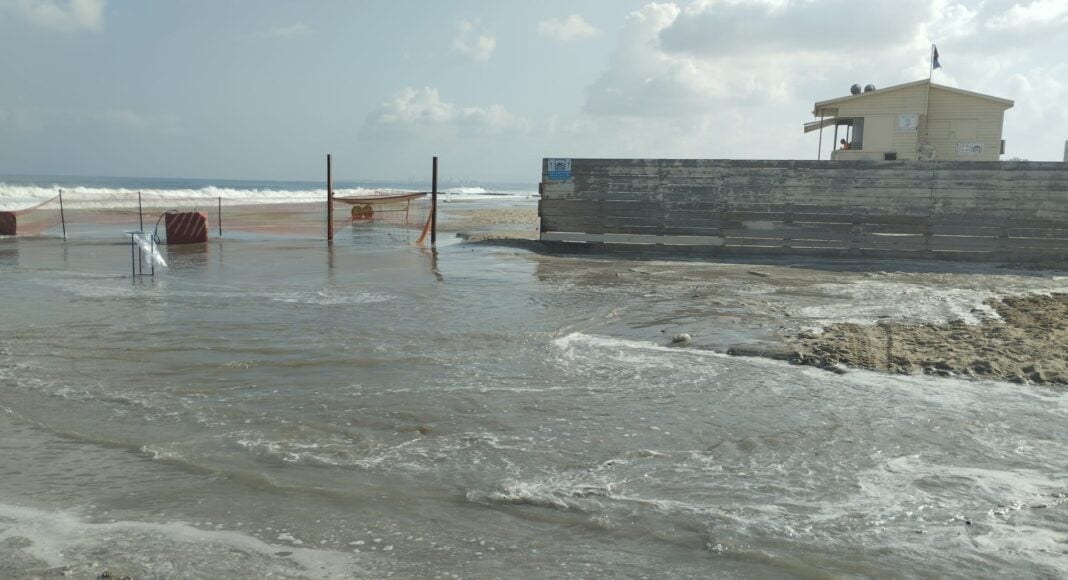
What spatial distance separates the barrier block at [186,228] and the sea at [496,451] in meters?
9.70

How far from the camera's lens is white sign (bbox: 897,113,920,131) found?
24.2 meters

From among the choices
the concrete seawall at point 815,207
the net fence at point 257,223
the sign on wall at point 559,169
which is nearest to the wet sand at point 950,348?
the concrete seawall at point 815,207

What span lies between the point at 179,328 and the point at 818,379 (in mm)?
6703

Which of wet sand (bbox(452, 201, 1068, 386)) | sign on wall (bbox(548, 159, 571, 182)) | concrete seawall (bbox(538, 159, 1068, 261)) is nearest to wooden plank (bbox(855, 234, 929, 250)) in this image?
concrete seawall (bbox(538, 159, 1068, 261))

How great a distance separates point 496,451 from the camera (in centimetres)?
495

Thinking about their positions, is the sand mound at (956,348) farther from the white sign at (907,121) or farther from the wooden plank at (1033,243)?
the white sign at (907,121)

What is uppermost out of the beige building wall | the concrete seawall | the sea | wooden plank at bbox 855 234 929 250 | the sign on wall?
the beige building wall

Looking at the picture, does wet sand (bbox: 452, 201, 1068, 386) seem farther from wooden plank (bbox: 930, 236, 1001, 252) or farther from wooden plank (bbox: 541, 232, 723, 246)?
wooden plank (bbox: 541, 232, 723, 246)

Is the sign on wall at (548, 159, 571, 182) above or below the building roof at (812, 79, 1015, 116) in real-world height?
below

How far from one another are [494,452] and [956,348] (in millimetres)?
5218

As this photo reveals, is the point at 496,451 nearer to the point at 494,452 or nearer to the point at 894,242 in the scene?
the point at 494,452

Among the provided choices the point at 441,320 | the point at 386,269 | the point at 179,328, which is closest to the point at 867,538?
the point at 441,320

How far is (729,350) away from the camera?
25.6 ft

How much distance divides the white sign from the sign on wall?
1196 cm
